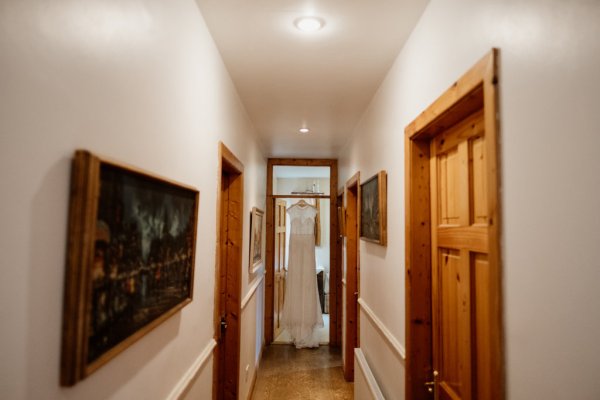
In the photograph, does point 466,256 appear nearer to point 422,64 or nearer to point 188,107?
point 422,64

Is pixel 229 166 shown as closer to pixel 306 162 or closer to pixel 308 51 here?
pixel 308 51

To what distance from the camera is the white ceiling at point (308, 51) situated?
1.65 metres

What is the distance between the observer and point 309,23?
69.6 inches

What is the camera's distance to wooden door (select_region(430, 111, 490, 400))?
1304 millimetres

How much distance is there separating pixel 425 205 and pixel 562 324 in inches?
41.5

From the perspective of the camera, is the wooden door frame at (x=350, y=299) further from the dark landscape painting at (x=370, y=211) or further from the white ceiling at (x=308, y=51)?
the white ceiling at (x=308, y=51)

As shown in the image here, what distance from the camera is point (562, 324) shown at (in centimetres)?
75

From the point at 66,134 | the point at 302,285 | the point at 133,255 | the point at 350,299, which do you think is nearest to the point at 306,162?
the point at 302,285

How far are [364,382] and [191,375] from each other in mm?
1476

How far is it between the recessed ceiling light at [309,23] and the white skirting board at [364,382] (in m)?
2.04

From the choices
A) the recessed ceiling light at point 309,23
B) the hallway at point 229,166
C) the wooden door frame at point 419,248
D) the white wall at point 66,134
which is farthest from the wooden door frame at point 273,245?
the white wall at point 66,134

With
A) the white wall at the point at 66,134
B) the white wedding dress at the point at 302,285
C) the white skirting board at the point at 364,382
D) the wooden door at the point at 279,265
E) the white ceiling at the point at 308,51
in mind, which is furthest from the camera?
the wooden door at the point at 279,265

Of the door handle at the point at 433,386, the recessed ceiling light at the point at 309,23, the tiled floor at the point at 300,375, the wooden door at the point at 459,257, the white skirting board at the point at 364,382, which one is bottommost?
the tiled floor at the point at 300,375

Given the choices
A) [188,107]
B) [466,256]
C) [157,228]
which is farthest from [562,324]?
[188,107]
